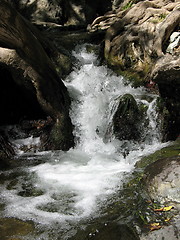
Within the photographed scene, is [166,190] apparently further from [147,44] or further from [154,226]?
[147,44]

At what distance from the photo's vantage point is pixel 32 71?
5168 millimetres

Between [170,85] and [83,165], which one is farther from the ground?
[170,85]

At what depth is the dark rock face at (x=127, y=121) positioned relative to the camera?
233 inches

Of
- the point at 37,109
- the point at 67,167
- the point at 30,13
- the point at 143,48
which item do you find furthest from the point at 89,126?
the point at 30,13

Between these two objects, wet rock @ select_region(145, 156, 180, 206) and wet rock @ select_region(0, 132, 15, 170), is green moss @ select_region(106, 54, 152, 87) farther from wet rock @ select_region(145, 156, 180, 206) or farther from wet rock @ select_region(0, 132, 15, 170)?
A: wet rock @ select_region(145, 156, 180, 206)

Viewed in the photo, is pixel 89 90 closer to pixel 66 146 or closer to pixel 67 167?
pixel 66 146

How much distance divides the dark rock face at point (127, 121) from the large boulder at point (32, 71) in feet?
4.04

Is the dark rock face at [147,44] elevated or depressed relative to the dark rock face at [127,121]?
elevated

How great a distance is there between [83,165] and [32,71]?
7.59 ft

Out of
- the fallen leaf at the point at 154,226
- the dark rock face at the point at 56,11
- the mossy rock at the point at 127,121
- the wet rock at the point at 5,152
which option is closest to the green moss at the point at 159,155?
the mossy rock at the point at 127,121

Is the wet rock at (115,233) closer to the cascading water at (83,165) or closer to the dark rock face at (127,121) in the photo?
the cascading water at (83,165)

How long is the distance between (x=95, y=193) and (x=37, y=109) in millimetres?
3438

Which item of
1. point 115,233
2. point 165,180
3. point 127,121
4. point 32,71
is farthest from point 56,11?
point 115,233

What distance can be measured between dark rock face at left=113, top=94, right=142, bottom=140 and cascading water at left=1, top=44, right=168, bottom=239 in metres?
0.20
